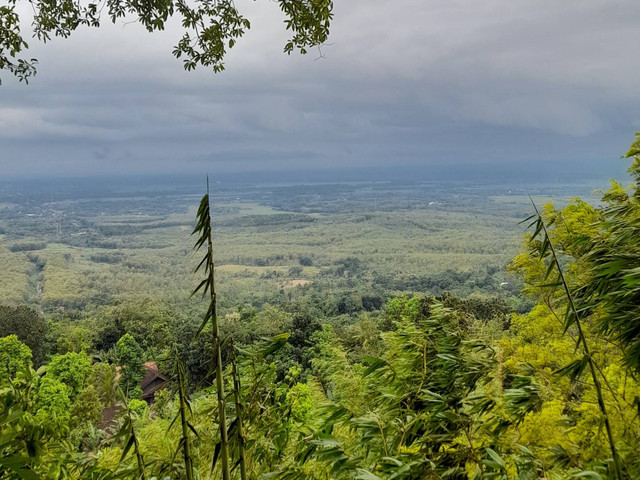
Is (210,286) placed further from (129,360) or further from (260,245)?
(260,245)

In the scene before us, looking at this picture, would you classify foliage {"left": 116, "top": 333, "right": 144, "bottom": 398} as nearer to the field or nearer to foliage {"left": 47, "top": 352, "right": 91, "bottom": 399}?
the field

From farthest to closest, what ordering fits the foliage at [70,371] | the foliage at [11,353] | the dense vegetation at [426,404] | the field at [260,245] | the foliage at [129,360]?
the field at [260,245], the foliage at [129,360], the foliage at [70,371], the foliage at [11,353], the dense vegetation at [426,404]

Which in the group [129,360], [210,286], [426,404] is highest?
[210,286]

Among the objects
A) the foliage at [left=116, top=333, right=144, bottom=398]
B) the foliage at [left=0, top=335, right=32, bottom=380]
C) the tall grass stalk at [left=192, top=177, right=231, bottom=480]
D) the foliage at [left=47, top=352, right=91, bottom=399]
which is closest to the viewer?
the tall grass stalk at [left=192, top=177, right=231, bottom=480]

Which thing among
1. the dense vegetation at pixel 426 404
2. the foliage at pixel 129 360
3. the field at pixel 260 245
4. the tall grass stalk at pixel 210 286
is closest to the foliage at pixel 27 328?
the foliage at pixel 129 360

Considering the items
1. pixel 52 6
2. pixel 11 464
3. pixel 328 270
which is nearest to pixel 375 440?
pixel 11 464

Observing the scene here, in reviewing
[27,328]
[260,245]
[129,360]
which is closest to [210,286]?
[129,360]

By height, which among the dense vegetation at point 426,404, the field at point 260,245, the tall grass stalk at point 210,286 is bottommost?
the field at point 260,245

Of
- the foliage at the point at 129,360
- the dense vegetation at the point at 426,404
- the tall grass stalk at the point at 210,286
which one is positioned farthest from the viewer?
the foliage at the point at 129,360

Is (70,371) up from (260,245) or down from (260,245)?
up

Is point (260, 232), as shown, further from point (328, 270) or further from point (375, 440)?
point (375, 440)

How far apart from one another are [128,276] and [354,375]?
106 ft

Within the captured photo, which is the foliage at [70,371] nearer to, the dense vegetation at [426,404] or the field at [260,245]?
the field at [260,245]

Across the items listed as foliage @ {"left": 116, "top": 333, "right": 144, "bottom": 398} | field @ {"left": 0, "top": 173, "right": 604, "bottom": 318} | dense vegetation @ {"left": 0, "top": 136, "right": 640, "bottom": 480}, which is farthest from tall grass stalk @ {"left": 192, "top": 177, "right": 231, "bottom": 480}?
field @ {"left": 0, "top": 173, "right": 604, "bottom": 318}
